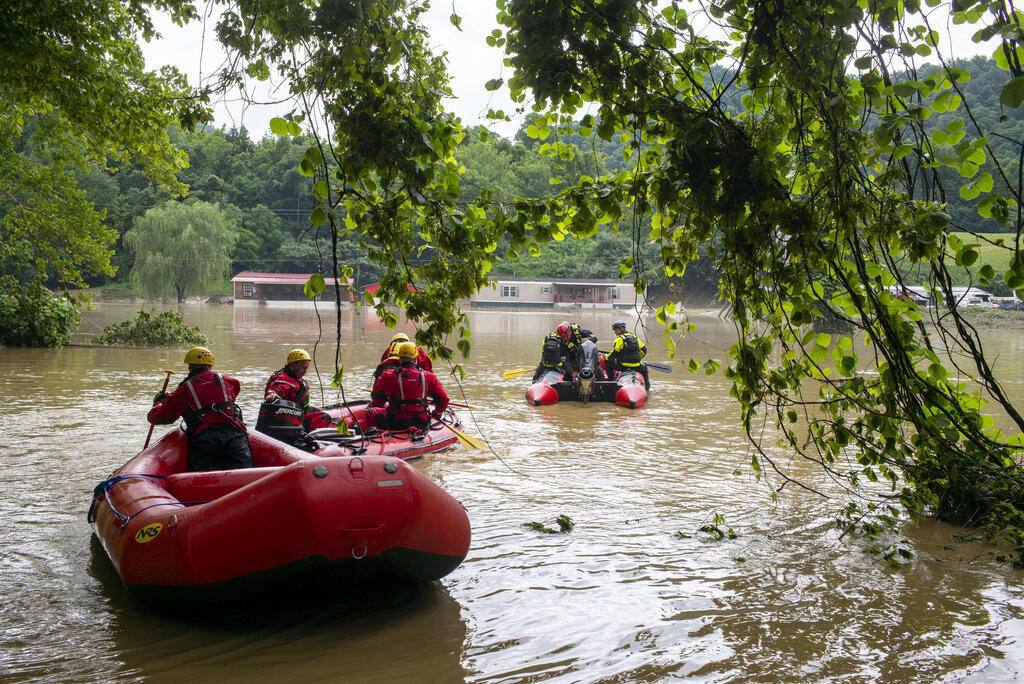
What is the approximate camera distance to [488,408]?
535 inches

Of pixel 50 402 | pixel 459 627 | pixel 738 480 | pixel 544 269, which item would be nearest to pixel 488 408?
pixel 738 480

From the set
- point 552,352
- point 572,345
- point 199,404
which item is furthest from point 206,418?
point 572,345

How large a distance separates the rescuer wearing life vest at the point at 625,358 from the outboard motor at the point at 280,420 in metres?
7.76

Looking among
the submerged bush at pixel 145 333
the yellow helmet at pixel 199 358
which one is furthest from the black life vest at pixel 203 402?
the submerged bush at pixel 145 333

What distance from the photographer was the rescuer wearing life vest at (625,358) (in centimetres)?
1489

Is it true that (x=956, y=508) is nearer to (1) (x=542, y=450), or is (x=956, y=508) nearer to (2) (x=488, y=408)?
(1) (x=542, y=450)

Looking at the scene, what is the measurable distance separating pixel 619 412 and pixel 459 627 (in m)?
8.95

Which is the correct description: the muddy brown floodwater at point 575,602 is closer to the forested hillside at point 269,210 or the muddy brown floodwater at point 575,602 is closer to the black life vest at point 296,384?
the black life vest at point 296,384

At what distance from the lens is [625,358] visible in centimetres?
1509

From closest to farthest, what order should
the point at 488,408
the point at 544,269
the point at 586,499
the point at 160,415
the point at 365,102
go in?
the point at 365,102 → the point at 160,415 → the point at 586,499 → the point at 488,408 → the point at 544,269

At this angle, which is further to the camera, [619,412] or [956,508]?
[619,412]

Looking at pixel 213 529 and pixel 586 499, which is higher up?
pixel 213 529

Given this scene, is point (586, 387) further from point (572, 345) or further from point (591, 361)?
point (572, 345)

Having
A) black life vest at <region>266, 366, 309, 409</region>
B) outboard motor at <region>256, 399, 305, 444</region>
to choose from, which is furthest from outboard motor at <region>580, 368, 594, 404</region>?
outboard motor at <region>256, 399, 305, 444</region>
